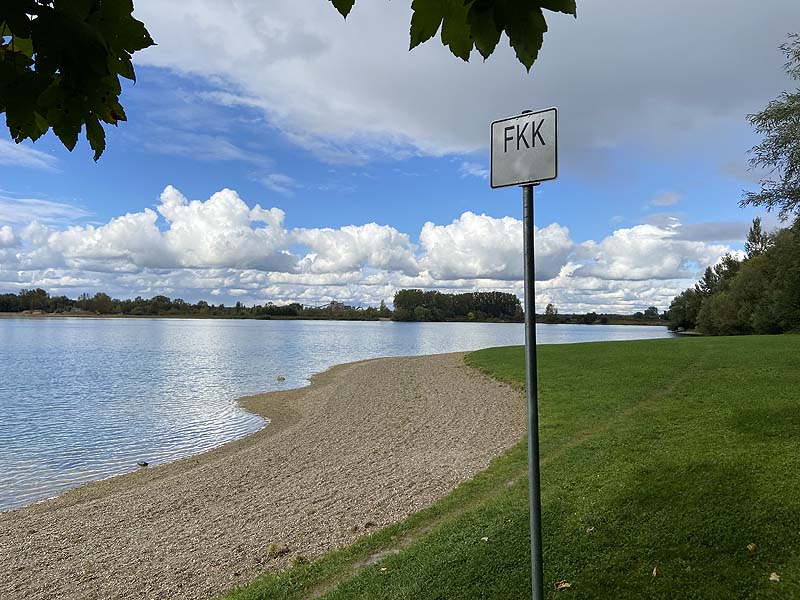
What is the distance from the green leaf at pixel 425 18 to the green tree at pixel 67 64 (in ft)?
2.68

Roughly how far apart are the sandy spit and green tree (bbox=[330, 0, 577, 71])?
5.75 metres

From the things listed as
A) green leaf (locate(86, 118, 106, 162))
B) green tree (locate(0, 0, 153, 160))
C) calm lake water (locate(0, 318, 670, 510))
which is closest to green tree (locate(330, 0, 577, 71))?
green tree (locate(0, 0, 153, 160))

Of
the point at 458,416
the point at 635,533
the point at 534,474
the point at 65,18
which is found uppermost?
the point at 65,18

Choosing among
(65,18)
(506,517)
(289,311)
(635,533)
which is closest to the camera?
(65,18)

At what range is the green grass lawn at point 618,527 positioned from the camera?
14.0 ft

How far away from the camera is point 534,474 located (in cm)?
266

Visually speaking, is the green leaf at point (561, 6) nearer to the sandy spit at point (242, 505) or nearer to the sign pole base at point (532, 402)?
the sign pole base at point (532, 402)

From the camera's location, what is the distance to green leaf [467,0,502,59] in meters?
1.53

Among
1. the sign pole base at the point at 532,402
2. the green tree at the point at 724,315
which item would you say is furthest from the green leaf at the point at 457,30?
the green tree at the point at 724,315

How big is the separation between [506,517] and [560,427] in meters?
6.03

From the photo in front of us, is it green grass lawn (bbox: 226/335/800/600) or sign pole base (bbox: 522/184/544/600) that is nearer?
sign pole base (bbox: 522/184/544/600)

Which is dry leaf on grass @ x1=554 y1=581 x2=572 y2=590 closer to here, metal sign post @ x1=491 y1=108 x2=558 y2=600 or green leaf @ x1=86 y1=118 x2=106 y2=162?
metal sign post @ x1=491 y1=108 x2=558 y2=600

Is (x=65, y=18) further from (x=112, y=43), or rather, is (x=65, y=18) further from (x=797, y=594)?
(x=797, y=594)

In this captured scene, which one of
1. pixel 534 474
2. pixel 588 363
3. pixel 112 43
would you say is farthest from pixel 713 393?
pixel 112 43
